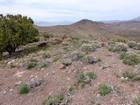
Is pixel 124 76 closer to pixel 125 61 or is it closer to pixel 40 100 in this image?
pixel 125 61

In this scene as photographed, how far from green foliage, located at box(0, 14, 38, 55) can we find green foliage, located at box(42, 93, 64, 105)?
363 inches

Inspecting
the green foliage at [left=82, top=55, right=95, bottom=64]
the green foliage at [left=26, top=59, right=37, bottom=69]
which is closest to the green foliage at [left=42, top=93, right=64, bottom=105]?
the green foliage at [left=82, top=55, right=95, bottom=64]

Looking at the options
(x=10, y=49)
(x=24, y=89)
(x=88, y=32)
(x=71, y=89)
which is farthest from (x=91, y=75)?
(x=88, y=32)

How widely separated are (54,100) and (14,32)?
10.5 m

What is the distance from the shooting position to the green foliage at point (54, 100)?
25.5 ft

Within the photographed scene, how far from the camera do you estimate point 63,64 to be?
1090cm

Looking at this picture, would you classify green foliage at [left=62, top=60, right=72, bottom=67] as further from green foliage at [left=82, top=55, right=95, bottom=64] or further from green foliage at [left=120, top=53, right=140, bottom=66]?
green foliage at [left=120, top=53, right=140, bottom=66]

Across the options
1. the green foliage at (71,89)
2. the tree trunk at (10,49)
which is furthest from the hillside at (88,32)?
the green foliage at (71,89)

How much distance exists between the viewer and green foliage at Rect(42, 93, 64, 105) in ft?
25.5

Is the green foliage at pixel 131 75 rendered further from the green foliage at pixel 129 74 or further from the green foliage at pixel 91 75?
the green foliage at pixel 91 75

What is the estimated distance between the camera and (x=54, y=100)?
7809 millimetres

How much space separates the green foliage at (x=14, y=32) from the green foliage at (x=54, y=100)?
9224 mm

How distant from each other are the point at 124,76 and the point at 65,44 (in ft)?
27.1

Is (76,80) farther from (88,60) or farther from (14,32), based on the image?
(14,32)
